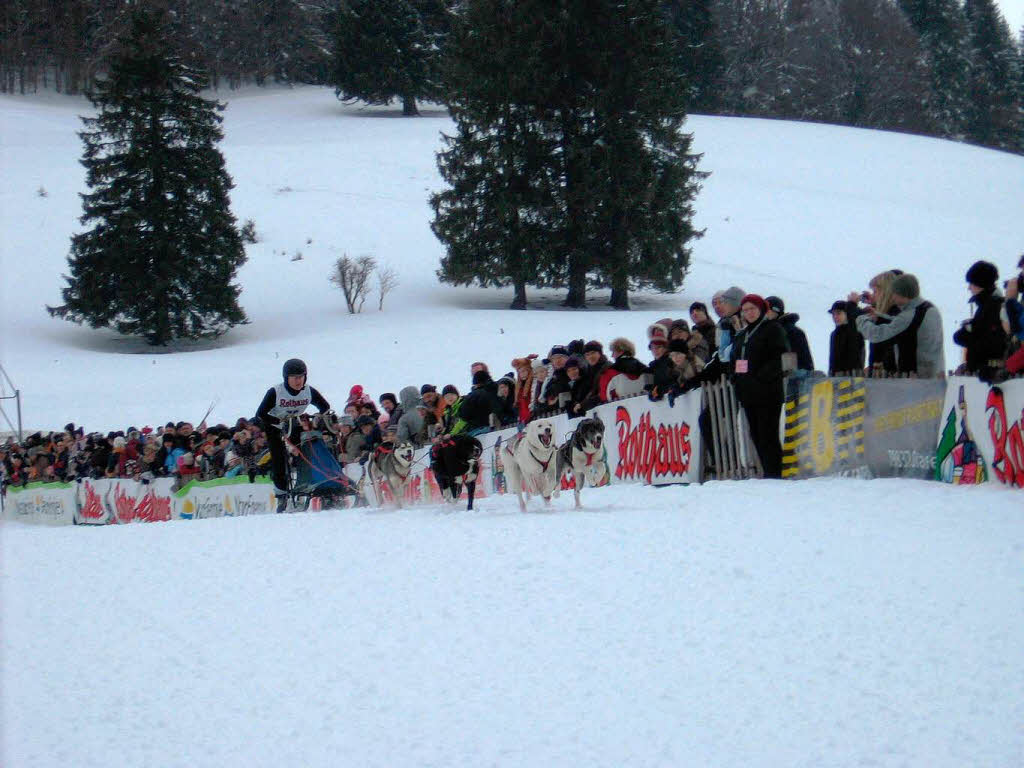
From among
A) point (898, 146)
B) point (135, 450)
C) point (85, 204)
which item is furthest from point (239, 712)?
point (898, 146)

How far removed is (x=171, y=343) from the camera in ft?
144

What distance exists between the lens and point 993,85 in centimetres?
9712

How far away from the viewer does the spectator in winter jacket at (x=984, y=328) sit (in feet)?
30.9

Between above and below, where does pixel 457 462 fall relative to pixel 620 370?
below

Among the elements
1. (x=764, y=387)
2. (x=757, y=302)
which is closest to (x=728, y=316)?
(x=757, y=302)

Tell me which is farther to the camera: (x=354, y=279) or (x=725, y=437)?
(x=354, y=279)

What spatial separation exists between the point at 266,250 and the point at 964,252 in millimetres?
26246

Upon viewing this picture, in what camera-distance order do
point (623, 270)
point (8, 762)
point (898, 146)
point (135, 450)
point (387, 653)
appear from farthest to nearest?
point (898, 146)
point (623, 270)
point (135, 450)
point (387, 653)
point (8, 762)

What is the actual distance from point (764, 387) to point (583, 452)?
1637mm

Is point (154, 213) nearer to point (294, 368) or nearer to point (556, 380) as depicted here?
point (294, 368)

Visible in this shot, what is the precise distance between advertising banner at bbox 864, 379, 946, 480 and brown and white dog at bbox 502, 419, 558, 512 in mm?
2622

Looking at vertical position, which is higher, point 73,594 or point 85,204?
point 85,204

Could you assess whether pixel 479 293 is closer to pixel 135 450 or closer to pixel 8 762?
pixel 135 450

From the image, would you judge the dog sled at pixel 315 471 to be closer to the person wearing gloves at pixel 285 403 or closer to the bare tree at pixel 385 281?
the person wearing gloves at pixel 285 403
